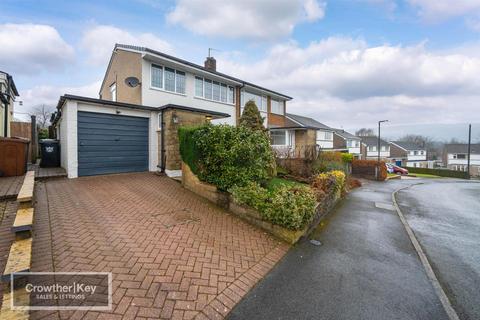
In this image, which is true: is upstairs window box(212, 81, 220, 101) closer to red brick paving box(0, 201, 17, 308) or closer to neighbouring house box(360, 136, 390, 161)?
red brick paving box(0, 201, 17, 308)

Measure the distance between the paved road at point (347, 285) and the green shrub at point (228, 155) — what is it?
2658mm

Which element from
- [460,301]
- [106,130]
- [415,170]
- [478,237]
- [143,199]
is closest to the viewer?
[460,301]

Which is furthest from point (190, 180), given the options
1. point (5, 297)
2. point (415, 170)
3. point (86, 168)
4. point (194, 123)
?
point (415, 170)

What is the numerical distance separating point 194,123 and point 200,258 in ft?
25.2

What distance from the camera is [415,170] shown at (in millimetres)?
42406

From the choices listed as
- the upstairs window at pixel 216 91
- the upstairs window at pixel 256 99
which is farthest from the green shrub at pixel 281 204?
the upstairs window at pixel 256 99

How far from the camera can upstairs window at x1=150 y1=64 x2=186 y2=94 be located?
12469 mm

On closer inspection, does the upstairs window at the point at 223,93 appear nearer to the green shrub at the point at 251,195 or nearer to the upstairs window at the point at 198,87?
the upstairs window at the point at 198,87

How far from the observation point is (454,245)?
5398mm

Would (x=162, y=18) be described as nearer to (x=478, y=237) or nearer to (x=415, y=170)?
(x=478, y=237)

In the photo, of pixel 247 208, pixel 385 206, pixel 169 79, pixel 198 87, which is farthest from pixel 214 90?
pixel 385 206

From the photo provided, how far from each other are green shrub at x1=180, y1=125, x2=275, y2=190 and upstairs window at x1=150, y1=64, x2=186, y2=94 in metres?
6.63

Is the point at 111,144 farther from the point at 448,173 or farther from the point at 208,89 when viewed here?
the point at 448,173

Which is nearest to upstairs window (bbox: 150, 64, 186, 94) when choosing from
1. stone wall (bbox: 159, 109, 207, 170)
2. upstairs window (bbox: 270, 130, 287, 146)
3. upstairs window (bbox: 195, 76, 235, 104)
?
upstairs window (bbox: 195, 76, 235, 104)
